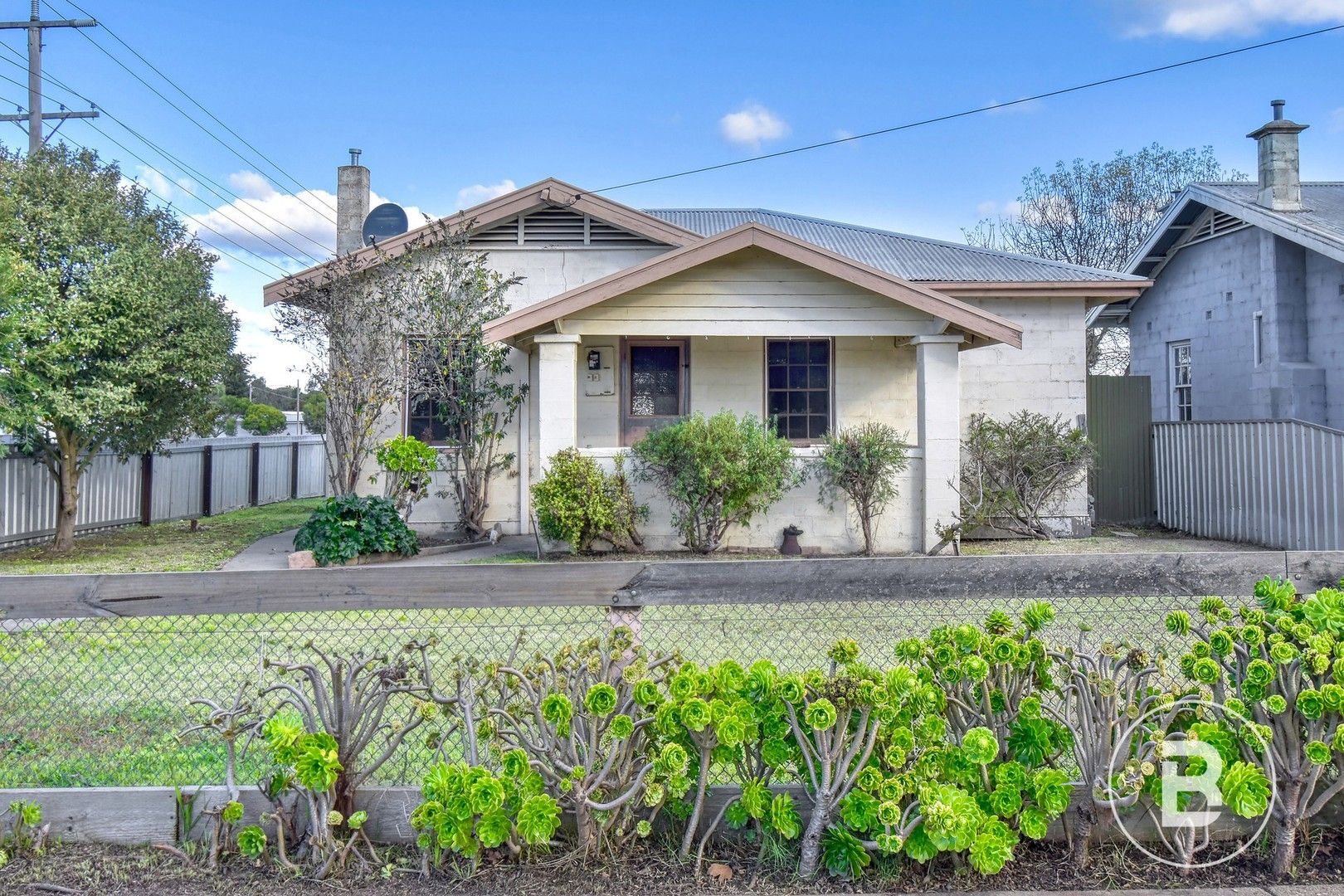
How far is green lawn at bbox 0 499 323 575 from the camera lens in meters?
9.48

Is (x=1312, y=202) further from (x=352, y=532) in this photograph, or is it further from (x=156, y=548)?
(x=156, y=548)

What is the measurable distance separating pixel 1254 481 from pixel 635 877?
11.1 m

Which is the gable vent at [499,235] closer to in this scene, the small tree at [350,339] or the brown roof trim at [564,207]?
the brown roof trim at [564,207]

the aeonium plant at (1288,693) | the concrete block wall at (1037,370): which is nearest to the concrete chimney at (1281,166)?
the concrete block wall at (1037,370)

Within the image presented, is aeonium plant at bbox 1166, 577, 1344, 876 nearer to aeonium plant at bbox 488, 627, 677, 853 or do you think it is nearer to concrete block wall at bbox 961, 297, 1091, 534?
aeonium plant at bbox 488, 627, 677, 853

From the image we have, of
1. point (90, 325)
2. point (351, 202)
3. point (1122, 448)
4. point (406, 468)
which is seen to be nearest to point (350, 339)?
point (406, 468)

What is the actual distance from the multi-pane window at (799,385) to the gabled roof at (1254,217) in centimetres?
670

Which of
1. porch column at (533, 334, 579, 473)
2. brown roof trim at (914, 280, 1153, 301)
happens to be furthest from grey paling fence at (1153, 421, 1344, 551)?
porch column at (533, 334, 579, 473)

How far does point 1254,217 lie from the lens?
1313cm

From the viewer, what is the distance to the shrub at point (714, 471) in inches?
394

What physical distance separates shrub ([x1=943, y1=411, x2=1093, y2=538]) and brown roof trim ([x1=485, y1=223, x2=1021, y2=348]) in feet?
7.68

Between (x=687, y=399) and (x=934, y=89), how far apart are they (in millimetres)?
10057

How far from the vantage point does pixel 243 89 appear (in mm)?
23484

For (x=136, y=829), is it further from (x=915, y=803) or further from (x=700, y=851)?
(x=915, y=803)
